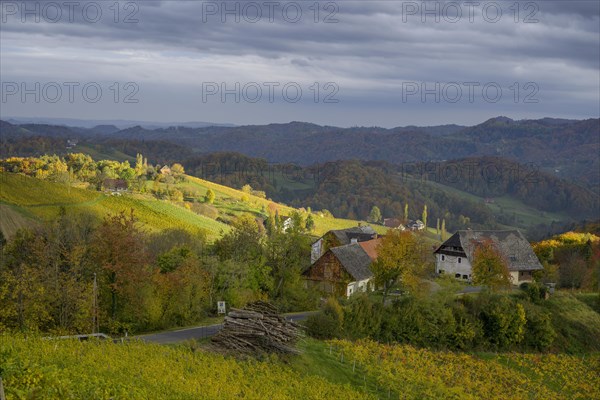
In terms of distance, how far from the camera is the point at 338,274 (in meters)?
53.0

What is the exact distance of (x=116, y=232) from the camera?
3631 centimetres

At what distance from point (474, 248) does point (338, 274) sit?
17.4 metres

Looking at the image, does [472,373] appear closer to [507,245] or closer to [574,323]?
[574,323]

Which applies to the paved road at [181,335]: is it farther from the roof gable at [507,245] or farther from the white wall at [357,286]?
the roof gable at [507,245]

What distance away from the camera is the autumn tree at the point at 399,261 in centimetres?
4538

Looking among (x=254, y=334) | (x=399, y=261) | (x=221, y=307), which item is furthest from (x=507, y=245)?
(x=254, y=334)

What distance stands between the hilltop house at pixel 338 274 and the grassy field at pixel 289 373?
12747mm

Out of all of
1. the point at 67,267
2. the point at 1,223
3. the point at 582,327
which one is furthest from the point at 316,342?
the point at 1,223

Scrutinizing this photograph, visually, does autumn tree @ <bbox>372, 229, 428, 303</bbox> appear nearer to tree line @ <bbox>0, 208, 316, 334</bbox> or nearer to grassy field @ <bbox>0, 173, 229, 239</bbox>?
tree line @ <bbox>0, 208, 316, 334</bbox>

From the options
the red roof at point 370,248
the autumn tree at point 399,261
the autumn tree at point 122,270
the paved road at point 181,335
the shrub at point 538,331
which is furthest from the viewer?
the red roof at point 370,248

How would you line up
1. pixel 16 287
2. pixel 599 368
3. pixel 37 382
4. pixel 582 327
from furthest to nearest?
1. pixel 582 327
2. pixel 599 368
3. pixel 16 287
4. pixel 37 382

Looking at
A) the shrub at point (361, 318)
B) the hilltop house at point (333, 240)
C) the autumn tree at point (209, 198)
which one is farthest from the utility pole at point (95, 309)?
the autumn tree at point (209, 198)

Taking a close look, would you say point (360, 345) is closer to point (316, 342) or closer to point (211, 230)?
point (316, 342)

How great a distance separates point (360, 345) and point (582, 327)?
2249 centimetres
